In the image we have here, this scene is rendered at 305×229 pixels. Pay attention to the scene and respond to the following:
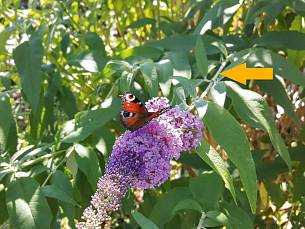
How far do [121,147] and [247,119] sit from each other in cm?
34

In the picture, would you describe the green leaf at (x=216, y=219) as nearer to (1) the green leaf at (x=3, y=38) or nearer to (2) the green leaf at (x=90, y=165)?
(2) the green leaf at (x=90, y=165)

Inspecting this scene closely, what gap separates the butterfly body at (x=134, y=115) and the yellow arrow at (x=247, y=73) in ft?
1.43

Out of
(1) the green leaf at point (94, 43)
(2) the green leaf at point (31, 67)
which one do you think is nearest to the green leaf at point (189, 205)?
(2) the green leaf at point (31, 67)

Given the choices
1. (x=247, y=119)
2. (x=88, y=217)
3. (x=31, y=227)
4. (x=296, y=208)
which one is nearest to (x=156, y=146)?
(x=88, y=217)

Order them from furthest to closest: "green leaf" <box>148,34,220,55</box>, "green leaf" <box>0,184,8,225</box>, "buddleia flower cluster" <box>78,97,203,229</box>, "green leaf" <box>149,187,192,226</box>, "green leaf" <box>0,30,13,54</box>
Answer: "green leaf" <box>0,30,13,54</box>, "green leaf" <box>148,34,220,55</box>, "green leaf" <box>0,184,8,225</box>, "green leaf" <box>149,187,192,226</box>, "buddleia flower cluster" <box>78,97,203,229</box>

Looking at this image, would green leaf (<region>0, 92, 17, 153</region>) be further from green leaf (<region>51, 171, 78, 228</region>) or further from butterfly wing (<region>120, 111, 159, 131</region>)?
butterfly wing (<region>120, 111, 159, 131</region>)

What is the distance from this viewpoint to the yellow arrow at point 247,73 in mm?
1464

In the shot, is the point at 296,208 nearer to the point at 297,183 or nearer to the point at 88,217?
the point at 297,183

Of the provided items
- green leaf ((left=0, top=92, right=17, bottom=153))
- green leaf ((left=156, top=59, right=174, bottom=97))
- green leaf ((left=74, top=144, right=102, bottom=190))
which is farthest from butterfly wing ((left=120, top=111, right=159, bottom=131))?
green leaf ((left=0, top=92, right=17, bottom=153))

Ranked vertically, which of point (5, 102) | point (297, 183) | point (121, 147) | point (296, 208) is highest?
point (121, 147)

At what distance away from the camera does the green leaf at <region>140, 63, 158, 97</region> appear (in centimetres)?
140

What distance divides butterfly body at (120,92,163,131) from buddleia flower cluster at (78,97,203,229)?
1.1 inches

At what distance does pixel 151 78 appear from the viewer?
142 cm

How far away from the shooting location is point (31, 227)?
1366 mm
